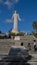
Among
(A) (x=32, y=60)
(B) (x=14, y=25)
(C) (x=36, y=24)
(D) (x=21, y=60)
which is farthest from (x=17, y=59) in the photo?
(B) (x=14, y=25)

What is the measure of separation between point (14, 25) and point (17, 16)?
12.2ft

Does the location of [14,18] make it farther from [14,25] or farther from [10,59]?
[10,59]

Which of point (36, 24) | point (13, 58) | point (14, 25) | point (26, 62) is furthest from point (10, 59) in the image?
point (14, 25)

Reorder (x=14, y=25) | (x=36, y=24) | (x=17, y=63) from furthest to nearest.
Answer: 1. (x=14, y=25)
2. (x=36, y=24)
3. (x=17, y=63)

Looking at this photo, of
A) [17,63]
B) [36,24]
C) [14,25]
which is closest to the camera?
[17,63]

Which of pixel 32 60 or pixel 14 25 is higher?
pixel 14 25

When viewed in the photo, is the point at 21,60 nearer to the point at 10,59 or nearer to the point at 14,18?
the point at 10,59

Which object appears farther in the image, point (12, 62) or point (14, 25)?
point (14, 25)

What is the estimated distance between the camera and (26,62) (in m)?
6.48

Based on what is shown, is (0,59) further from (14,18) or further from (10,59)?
(14,18)

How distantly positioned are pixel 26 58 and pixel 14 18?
220ft

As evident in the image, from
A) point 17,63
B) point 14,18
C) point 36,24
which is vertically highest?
point 14,18

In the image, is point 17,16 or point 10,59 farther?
point 17,16

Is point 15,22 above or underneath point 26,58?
above
